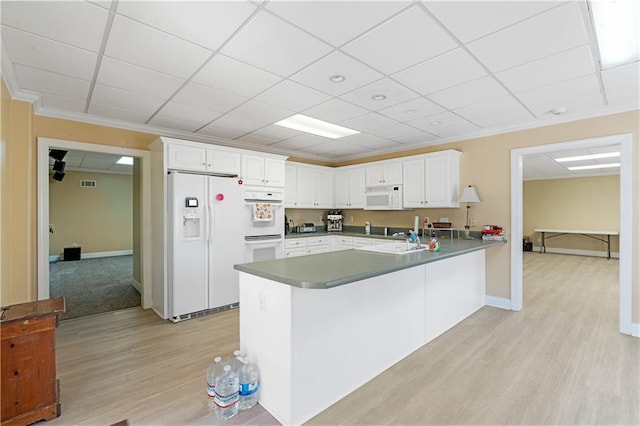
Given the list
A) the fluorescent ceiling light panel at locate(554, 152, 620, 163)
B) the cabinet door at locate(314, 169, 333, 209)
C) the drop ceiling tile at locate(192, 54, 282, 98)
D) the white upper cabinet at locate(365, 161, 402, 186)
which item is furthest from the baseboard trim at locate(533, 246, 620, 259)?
the drop ceiling tile at locate(192, 54, 282, 98)

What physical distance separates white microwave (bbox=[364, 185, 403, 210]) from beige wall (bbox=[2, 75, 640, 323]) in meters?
0.80

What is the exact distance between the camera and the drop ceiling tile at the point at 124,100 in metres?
2.88

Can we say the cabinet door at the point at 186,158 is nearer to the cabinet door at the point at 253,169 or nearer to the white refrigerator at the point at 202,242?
the white refrigerator at the point at 202,242

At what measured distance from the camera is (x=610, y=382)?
7.63 feet

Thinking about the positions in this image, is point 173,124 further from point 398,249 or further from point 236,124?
point 398,249

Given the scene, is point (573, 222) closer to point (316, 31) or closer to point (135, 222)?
point (316, 31)

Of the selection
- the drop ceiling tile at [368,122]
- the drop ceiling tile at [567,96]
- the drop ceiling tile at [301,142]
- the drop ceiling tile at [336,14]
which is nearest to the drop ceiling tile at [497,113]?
the drop ceiling tile at [567,96]

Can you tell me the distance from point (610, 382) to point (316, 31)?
3.42 m

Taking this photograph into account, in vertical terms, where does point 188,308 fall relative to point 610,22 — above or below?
below

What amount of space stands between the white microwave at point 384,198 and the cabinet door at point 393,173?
86mm

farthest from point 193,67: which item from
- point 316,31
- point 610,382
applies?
point 610,382

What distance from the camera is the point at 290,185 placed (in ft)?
18.0

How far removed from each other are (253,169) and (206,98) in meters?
1.52

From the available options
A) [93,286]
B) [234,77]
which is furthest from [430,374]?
[93,286]
